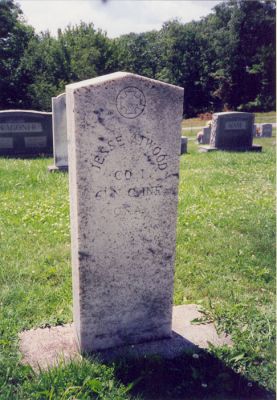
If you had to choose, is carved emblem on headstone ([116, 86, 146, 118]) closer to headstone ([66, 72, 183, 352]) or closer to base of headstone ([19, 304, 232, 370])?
headstone ([66, 72, 183, 352])

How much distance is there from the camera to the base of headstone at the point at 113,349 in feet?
8.65

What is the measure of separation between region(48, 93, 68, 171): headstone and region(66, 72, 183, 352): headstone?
20.4 feet

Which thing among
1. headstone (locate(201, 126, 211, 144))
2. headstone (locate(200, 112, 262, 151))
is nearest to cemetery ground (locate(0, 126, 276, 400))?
headstone (locate(200, 112, 262, 151))

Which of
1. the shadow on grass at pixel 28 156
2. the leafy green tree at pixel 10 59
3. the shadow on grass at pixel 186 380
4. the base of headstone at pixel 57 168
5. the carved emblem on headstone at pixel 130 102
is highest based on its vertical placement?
the leafy green tree at pixel 10 59

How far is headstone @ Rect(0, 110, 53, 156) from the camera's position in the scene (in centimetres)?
1041

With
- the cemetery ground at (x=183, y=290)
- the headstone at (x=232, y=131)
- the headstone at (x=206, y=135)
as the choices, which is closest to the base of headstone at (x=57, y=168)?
the cemetery ground at (x=183, y=290)

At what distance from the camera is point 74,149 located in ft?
7.58

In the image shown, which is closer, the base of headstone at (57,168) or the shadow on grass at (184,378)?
the shadow on grass at (184,378)

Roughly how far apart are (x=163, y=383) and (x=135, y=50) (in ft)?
166

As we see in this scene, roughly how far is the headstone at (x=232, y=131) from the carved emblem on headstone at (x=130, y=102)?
10.7m

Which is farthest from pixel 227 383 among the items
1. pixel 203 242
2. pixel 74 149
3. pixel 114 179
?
pixel 203 242

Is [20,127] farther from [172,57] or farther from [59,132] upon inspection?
[172,57]

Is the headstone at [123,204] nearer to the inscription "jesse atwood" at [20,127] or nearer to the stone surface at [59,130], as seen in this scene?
the stone surface at [59,130]

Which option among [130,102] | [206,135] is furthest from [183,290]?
[206,135]
